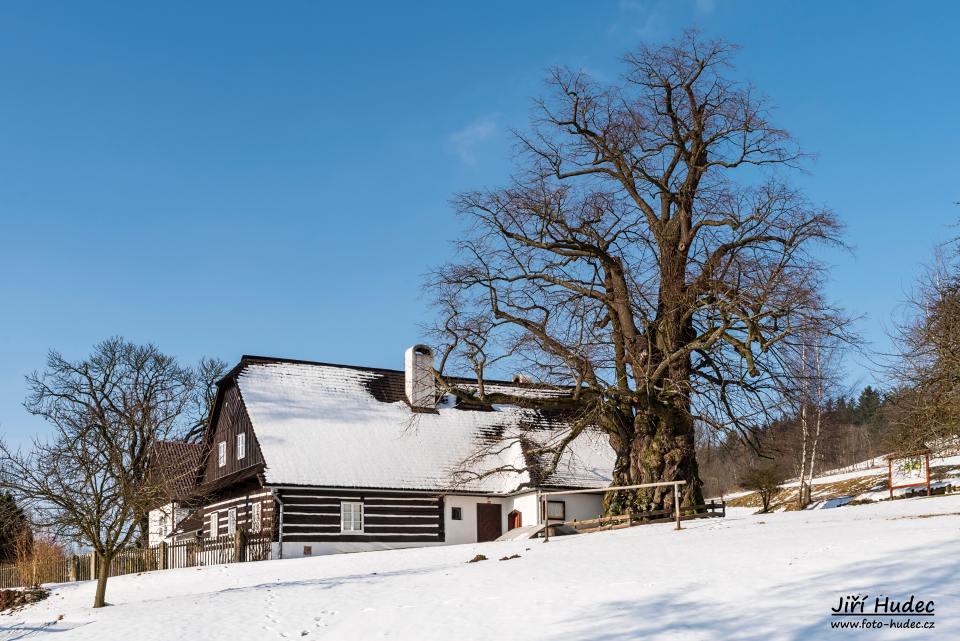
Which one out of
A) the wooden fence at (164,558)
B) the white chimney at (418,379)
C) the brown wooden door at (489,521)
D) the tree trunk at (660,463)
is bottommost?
the wooden fence at (164,558)

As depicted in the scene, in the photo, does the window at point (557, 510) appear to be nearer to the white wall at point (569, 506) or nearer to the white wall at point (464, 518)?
the white wall at point (569, 506)

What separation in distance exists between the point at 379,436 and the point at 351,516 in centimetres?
385

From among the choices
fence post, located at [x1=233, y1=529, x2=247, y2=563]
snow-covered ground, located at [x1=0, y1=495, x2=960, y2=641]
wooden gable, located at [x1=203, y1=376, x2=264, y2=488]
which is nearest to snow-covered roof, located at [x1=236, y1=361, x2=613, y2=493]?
wooden gable, located at [x1=203, y1=376, x2=264, y2=488]

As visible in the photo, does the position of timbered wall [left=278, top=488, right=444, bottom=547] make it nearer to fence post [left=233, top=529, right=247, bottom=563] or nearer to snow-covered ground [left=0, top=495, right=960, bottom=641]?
fence post [left=233, top=529, right=247, bottom=563]

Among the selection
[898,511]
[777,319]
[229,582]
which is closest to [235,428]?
[229,582]

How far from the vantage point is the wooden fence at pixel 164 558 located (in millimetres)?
35312

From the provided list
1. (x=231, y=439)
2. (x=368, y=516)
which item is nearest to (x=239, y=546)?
(x=368, y=516)

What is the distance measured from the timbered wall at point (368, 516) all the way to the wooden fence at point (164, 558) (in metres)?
1.28

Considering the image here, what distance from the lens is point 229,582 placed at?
2711 centimetres

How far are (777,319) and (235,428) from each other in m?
22.9

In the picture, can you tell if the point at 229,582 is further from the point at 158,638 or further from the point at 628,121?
the point at 628,121

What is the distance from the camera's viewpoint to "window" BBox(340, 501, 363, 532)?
123 ft

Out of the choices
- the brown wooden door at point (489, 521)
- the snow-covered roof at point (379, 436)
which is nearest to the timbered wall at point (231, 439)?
the snow-covered roof at point (379, 436)

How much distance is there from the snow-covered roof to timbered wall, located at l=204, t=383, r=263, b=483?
0.79m
